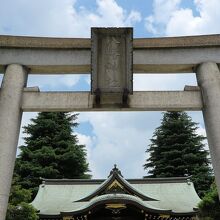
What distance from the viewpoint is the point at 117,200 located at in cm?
1132

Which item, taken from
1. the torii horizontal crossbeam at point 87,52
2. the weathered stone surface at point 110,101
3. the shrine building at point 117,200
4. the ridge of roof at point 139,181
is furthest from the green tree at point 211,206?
the ridge of roof at point 139,181

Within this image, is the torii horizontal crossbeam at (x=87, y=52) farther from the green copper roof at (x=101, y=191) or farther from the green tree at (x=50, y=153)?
the green tree at (x=50, y=153)

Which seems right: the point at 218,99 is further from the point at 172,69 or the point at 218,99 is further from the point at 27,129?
the point at 27,129

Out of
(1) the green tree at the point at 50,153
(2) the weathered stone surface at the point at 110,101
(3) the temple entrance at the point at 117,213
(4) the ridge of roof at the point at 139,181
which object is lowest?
(3) the temple entrance at the point at 117,213

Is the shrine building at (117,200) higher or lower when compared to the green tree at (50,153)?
lower

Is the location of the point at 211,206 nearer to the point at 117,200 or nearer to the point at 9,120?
the point at 117,200

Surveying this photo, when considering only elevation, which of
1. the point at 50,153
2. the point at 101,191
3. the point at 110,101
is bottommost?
the point at 110,101

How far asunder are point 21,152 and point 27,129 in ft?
10.2

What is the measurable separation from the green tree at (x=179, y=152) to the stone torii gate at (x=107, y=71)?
1924 cm

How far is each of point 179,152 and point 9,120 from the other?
935 inches

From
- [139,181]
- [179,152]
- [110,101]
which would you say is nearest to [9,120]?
[110,101]

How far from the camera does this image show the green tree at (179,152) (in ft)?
84.4

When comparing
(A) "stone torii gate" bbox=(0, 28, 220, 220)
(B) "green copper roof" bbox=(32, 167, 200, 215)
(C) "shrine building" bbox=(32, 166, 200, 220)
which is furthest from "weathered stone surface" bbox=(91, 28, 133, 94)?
(B) "green copper roof" bbox=(32, 167, 200, 215)

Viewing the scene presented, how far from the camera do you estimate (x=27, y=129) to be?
29.0 m
